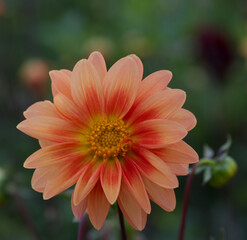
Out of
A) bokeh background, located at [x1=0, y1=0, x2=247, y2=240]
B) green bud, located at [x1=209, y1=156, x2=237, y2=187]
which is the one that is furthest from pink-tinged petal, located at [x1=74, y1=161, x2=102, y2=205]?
bokeh background, located at [x1=0, y1=0, x2=247, y2=240]

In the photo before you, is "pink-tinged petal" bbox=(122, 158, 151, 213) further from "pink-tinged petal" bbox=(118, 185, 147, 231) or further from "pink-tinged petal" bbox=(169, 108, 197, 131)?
"pink-tinged petal" bbox=(169, 108, 197, 131)

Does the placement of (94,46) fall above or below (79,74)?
above

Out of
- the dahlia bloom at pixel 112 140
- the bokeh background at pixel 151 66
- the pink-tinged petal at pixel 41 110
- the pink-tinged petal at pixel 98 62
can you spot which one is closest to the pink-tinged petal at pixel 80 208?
the dahlia bloom at pixel 112 140

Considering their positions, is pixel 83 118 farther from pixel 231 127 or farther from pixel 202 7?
pixel 202 7

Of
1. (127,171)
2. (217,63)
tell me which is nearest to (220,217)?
(217,63)

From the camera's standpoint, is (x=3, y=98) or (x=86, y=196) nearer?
(x=86, y=196)

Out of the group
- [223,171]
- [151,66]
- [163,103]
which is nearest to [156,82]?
[163,103]
